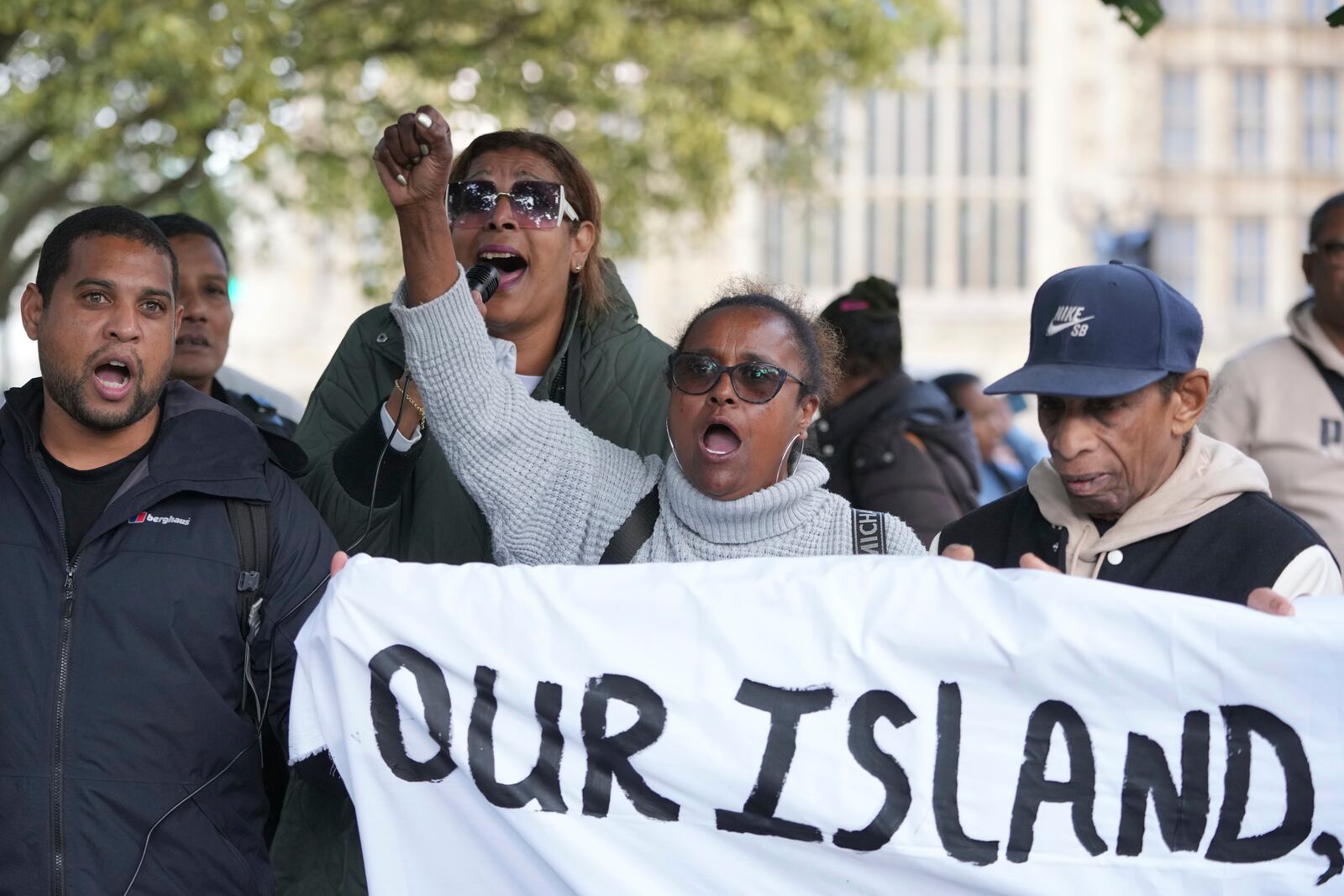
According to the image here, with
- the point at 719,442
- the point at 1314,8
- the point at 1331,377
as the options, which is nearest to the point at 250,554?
the point at 719,442

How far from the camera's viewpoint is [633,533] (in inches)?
135

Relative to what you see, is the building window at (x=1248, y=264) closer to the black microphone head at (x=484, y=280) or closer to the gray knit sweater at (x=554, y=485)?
the black microphone head at (x=484, y=280)

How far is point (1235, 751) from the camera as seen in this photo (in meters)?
3.06

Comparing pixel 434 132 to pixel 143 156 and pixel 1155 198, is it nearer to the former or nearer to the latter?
pixel 143 156

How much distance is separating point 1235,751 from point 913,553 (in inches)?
27.5

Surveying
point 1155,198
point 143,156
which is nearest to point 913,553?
point 143,156

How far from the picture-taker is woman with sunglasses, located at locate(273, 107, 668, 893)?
3584 mm

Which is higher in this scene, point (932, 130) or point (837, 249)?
point (932, 130)

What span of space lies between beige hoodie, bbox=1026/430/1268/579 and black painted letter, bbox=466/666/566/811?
101cm

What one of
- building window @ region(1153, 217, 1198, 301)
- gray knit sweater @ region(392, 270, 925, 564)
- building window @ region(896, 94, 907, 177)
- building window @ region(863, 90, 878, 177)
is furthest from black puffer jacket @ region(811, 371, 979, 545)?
building window @ region(896, 94, 907, 177)

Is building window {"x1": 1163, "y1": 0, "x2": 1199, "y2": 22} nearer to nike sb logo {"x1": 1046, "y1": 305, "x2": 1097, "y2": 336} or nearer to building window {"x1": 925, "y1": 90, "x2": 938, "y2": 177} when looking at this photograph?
building window {"x1": 925, "y1": 90, "x2": 938, "y2": 177}

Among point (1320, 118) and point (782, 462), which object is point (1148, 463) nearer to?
point (782, 462)

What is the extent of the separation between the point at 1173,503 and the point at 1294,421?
6.71 feet

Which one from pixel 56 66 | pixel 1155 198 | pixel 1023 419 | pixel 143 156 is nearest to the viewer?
pixel 56 66
